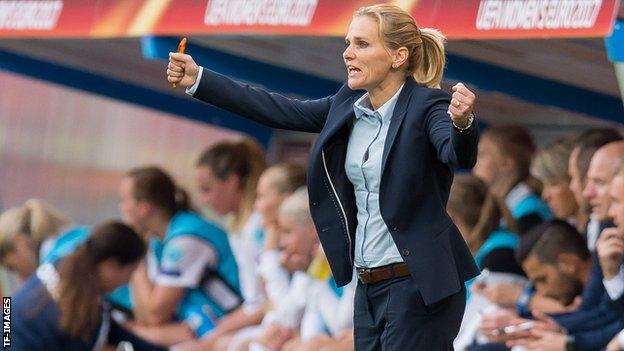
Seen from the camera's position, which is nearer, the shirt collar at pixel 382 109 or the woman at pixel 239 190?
the shirt collar at pixel 382 109

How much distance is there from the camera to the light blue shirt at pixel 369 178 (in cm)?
477

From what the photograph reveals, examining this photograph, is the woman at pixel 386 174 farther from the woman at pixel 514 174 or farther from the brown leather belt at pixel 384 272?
the woman at pixel 514 174

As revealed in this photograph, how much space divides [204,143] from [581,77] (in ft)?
10.7

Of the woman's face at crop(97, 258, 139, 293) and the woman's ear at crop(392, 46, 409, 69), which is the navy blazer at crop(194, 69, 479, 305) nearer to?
the woman's ear at crop(392, 46, 409, 69)

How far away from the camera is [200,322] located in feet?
29.2

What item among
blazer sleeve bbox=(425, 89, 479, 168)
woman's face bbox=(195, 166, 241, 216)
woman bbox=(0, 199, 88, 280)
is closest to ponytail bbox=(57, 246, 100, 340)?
woman's face bbox=(195, 166, 241, 216)

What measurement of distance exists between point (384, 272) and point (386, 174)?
0.28m

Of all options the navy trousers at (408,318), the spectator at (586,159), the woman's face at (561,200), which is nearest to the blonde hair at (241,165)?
the woman's face at (561,200)

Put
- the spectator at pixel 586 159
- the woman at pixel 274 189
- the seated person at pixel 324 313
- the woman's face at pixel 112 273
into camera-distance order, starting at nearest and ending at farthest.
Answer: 1. the spectator at pixel 586 159
2. the seated person at pixel 324 313
3. the woman's face at pixel 112 273
4. the woman at pixel 274 189

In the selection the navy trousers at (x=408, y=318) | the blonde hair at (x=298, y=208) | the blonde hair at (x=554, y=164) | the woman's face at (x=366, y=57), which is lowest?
the blonde hair at (x=298, y=208)

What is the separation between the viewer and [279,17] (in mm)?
7547

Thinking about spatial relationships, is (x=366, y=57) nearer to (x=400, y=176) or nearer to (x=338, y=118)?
(x=338, y=118)

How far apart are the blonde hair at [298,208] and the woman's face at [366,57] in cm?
345

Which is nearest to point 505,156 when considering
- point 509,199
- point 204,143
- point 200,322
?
point 509,199
